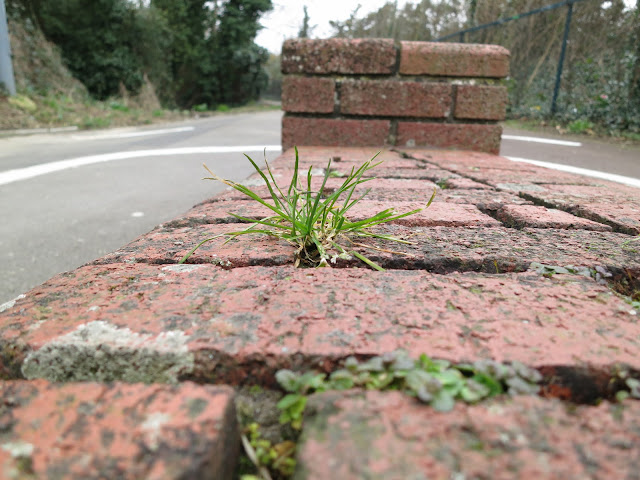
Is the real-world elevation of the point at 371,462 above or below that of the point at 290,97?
below

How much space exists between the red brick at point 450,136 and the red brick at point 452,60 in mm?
299

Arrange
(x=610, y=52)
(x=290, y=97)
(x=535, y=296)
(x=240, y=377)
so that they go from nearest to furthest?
(x=240, y=377)
(x=535, y=296)
(x=290, y=97)
(x=610, y=52)

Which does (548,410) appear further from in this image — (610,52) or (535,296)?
(610,52)

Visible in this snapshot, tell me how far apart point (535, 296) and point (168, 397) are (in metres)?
0.63

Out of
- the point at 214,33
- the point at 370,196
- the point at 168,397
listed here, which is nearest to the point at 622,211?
the point at 370,196

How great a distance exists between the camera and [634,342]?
0.66 metres

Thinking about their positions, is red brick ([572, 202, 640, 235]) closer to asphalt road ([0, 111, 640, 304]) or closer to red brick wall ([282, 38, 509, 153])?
red brick wall ([282, 38, 509, 153])

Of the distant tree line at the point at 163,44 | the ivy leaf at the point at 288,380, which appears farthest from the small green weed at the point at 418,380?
the distant tree line at the point at 163,44

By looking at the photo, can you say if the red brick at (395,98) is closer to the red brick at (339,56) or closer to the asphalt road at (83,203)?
the red brick at (339,56)

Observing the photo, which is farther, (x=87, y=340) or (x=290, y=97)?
(x=290, y=97)

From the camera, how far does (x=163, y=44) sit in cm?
1736

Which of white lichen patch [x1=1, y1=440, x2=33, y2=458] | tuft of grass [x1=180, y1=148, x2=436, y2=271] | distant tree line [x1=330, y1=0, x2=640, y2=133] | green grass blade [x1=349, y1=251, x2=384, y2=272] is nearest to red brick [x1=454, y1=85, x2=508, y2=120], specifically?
tuft of grass [x1=180, y1=148, x2=436, y2=271]

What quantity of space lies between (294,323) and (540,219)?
34.1 inches

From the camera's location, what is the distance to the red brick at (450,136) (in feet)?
9.02
